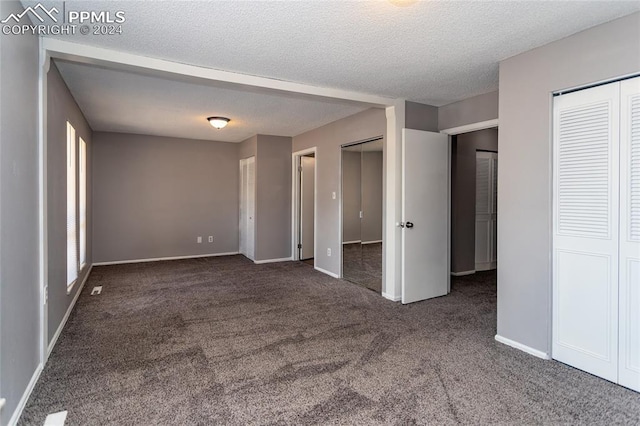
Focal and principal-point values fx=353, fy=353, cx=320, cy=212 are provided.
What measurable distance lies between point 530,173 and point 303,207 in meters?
4.47

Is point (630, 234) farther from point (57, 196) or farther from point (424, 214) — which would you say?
point (57, 196)

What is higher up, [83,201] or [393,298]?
[83,201]

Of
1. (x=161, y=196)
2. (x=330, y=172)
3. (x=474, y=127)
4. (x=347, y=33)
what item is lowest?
(x=161, y=196)

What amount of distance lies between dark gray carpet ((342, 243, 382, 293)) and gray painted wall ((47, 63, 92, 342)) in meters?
3.43

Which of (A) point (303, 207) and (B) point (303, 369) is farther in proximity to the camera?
(A) point (303, 207)

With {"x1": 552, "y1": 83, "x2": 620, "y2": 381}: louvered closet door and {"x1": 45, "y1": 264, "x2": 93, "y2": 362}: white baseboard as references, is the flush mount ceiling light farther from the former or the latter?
{"x1": 552, "y1": 83, "x2": 620, "y2": 381}: louvered closet door

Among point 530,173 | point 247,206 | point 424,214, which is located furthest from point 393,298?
point 247,206

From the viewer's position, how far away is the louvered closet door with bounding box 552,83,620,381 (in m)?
2.37

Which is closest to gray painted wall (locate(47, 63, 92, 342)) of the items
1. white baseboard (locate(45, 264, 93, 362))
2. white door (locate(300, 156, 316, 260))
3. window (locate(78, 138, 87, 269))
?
white baseboard (locate(45, 264, 93, 362))

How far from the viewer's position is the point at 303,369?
8.34 ft

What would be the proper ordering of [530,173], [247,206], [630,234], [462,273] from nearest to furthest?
[630,234] → [530,173] → [462,273] → [247,206]

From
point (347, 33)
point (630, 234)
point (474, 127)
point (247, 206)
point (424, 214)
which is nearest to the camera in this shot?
point (630, 234)

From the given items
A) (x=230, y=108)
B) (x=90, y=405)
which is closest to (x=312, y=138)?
(x=230, y=108)

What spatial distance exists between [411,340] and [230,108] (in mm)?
3481
